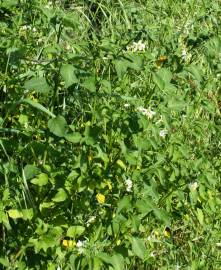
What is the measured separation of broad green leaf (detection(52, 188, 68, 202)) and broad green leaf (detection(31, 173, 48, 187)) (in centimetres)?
7

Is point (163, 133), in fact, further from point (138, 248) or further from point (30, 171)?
point (30, 171)

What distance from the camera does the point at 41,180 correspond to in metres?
1.88

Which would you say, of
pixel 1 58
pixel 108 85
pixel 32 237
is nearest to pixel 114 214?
pixel 32 237

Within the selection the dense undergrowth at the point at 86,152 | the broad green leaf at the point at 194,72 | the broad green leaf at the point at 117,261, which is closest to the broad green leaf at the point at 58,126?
the dense undergrowth at the point at 86,152

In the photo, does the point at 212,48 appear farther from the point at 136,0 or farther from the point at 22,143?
the point at 136,0

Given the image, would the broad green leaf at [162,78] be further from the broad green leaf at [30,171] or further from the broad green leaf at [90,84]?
the broad green leaf at [30,171]

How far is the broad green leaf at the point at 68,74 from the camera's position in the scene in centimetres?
162

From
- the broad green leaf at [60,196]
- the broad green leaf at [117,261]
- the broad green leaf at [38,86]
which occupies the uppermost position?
the broad green leaf at [38,86]

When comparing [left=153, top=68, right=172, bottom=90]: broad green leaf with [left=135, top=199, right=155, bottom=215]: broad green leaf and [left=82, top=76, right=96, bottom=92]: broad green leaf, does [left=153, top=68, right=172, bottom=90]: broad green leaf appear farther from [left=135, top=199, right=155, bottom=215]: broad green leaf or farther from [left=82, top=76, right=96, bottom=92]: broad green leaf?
[left=135, top=199, right=155, bottom=215]: broad green leaf

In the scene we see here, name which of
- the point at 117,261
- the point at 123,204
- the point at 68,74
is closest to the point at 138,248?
the point at 117,261

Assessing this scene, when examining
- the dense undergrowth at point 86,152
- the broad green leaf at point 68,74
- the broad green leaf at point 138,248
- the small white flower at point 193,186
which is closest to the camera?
the broad green leaf at point 68,74

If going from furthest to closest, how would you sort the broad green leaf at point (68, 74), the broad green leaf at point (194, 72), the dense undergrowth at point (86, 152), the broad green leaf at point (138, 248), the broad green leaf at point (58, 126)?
the broad green leaf at point (194, 72) → the broad green leaf at point (138, 248) → the dense undergrowth at point (86, 152) → the broad green leaf at point (58, 126) → the broad green leaf at point (68, 74)

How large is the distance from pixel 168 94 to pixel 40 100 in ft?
1.61

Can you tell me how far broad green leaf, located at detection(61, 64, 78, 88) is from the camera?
1615mm
